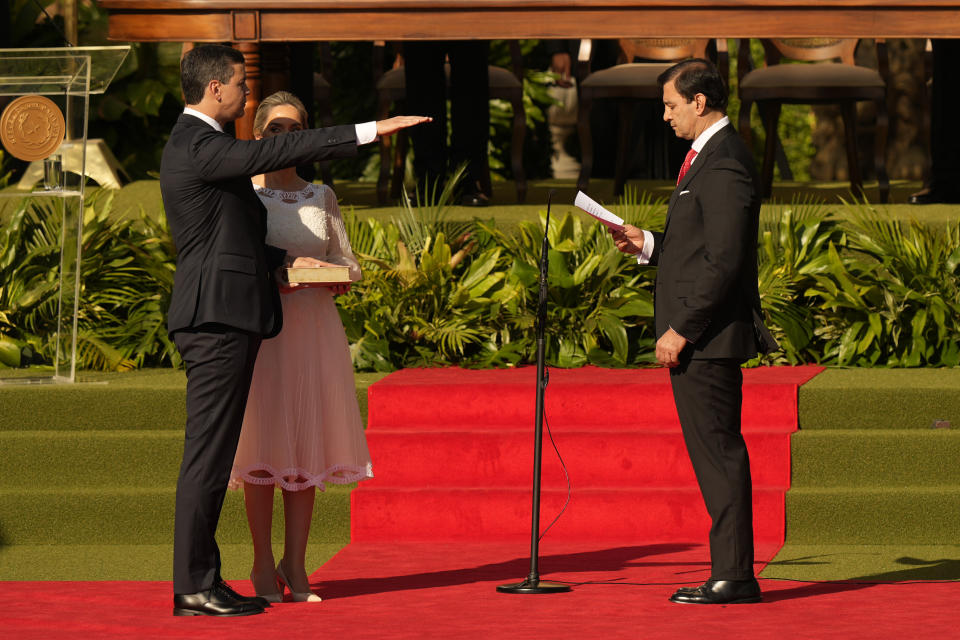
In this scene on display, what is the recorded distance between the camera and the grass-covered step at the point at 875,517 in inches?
243

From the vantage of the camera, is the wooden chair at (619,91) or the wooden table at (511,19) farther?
the wooden chair at (619,91)

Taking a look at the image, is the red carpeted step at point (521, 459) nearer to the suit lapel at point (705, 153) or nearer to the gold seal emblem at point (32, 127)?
the suit lapel at point (705, 153)

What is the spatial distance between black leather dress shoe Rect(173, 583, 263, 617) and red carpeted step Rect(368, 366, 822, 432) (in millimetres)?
1914

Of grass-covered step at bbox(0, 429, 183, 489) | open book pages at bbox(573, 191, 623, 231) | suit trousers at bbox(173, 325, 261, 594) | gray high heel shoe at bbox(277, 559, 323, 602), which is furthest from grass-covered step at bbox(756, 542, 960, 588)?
grass-covered step at bbox(0, 429, 183, 489)

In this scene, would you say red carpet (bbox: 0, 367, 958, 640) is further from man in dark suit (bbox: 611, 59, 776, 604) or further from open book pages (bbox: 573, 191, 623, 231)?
open book pages (bbox: 573, 191, 623, 231)

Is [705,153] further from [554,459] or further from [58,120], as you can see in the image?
[58,120]

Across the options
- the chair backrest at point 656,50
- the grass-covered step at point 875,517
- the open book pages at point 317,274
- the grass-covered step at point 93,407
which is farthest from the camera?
the chair backrest at point 656,50

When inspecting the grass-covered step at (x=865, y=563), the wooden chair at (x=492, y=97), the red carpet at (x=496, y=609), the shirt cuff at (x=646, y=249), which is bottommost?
the red carpet at (x=496, y=609)

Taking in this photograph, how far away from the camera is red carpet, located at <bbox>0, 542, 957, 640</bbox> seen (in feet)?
15.7

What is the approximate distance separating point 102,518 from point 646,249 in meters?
2.52

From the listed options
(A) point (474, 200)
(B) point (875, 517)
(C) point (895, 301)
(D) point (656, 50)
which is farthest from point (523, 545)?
(D) point (656, 50)

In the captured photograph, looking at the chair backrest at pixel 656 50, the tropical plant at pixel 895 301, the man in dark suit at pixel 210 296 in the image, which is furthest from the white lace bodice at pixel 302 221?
the chair backrest at pixel 656 50

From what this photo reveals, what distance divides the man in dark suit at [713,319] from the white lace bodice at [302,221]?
1.02m

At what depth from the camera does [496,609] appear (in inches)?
200
